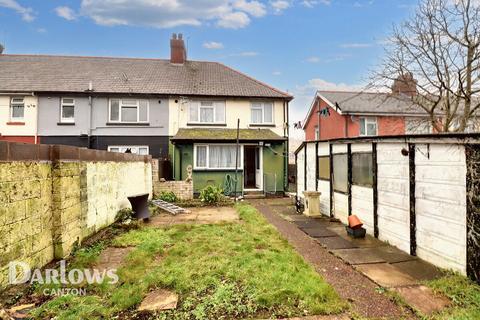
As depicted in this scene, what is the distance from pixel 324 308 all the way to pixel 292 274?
38.9 inches

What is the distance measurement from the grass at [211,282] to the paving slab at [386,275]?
911 millimetres

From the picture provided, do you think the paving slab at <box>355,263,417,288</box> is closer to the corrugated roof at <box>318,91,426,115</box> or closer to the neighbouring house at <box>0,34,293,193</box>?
the neighbouring house at <box>0,34,293,193</box>

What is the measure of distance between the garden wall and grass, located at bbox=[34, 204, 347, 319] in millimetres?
649

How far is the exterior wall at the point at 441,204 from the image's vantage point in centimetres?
423

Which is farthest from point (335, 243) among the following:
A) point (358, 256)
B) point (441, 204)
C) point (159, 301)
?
point (159, 301)

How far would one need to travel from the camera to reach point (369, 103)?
1997 cm

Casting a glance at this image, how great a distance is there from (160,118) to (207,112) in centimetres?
273

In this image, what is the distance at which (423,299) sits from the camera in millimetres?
3602

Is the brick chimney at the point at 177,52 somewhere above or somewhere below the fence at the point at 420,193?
above

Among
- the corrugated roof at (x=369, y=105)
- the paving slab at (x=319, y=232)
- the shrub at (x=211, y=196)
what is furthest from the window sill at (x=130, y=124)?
the corrugated roof at (x=369, y=105)

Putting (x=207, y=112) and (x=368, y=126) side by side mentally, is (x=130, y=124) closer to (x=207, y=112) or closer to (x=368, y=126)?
(x=207, y=112)

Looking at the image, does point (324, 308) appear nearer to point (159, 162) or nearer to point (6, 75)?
point (159, 162)

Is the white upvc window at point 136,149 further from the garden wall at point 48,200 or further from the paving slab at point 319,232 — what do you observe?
the paving slab at point 319,232

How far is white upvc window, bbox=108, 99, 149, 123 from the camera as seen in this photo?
14.9m
